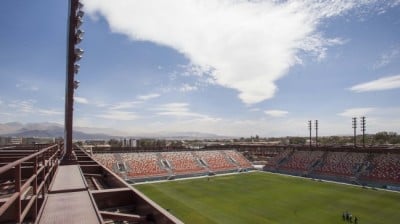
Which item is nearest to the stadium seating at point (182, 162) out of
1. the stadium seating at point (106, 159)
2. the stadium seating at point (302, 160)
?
the stadium seating at point (106, 159)

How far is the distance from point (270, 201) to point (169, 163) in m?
21.5

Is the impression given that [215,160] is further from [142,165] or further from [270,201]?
[270,201]

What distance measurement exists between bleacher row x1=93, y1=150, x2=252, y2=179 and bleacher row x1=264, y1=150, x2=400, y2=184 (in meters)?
7.60

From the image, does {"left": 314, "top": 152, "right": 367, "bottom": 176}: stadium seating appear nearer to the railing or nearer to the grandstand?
the grandstand

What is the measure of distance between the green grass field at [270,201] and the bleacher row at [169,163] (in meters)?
4.95

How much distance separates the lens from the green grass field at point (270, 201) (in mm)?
25016

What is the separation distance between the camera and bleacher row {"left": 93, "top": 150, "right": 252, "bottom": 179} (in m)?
43.6

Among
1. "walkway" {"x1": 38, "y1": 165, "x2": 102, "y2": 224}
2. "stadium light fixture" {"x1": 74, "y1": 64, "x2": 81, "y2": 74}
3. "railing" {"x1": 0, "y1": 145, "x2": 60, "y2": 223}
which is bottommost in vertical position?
"walkway" {"x1": 38, "y1": 165, "x2": 102, "y2": 224}

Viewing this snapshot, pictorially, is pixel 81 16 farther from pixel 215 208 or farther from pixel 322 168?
pixel 322 168

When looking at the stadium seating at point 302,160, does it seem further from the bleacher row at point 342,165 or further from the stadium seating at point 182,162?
the stadium seating at point 182,162

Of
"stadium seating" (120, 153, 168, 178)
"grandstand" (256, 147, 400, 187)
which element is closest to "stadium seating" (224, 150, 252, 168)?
"grandstand" (256, 147, 400, 187)

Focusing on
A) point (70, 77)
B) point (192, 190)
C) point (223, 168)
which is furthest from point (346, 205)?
point (70, 77)

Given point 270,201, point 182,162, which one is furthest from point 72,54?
point 182,162

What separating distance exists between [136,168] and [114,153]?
6.14 meters
